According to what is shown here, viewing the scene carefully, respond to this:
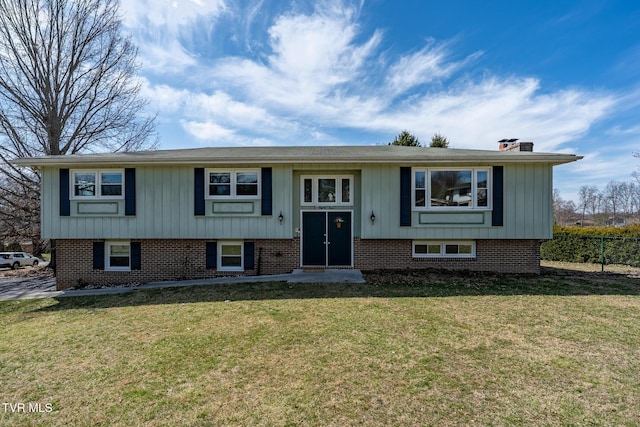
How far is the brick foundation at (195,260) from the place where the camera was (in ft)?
33.1

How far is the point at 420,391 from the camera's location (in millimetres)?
3281

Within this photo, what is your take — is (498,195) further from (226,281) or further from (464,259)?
(226,281)

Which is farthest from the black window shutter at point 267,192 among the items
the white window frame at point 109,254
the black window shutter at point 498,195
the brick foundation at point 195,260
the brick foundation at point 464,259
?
the black window shutter at point 498,195

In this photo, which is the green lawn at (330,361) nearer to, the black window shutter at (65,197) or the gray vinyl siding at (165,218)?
the gray vinyl siding at (165,218)

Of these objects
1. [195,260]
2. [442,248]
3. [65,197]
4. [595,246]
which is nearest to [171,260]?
[195,260]

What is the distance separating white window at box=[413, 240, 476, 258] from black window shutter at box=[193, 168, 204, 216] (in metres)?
7.19

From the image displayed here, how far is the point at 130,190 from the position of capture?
991cm

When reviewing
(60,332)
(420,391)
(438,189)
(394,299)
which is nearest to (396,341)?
(420,391)

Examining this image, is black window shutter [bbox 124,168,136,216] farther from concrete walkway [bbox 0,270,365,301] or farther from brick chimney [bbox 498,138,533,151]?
brick chimney [bbox 498,138,533,151]

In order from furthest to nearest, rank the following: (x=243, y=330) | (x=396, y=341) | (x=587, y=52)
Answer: (x=587, y=52), (x=243, y=330), (x=396, y=341)

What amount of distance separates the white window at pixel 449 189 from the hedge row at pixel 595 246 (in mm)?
7329

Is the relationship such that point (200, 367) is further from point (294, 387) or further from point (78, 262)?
point (78, 262)

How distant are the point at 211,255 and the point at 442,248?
7816 mm

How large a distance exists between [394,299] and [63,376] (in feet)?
19.2
